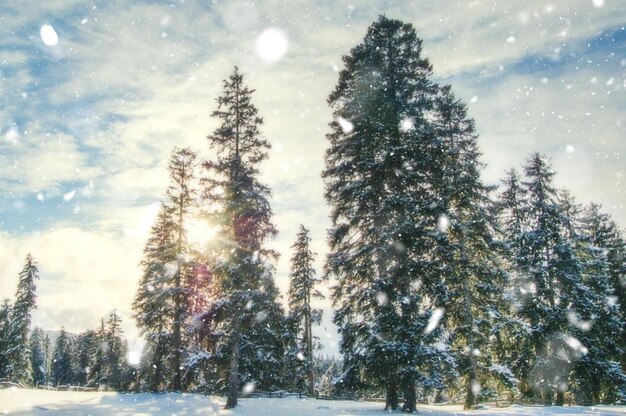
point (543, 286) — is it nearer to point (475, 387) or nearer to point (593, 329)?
point (593, 329)

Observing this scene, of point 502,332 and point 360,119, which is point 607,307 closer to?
point 502,332

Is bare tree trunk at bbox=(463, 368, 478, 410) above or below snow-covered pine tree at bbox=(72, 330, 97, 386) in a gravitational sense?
above

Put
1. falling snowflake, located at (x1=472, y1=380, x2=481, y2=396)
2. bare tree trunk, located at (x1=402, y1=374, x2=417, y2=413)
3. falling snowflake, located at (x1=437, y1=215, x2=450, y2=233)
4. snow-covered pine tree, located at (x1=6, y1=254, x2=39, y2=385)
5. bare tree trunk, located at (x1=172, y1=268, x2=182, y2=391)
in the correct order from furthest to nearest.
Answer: snow-covered pine tree, located at (x1=6, y1=254, x2=39, y2=385), bare tree trunk, located at (x1=172, y1=268, x2=182, y2=391), falling snowflake, located at (x1=472, y1=380, x2=481, y2=396), falling snowflake, located at (x1=437, y1=215, x2=450, y2=233), bare tree trunk, located at (x1=402, y1=374, x2=417, y2=413)

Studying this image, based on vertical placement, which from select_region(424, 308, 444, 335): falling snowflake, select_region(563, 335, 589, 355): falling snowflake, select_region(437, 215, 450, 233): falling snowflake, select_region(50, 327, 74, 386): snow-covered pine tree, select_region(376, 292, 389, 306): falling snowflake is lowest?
select_region(50, 327, 74, 386): snow-covered pine tree

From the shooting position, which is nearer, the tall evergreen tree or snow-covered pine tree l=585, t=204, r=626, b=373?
the tall evergreen tree

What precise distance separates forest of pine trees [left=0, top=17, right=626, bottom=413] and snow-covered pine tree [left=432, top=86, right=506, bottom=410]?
0.09 metres

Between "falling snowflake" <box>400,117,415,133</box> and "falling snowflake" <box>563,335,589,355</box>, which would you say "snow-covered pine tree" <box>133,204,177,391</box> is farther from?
"falling snowflake" <box>563,335,589,355</box>

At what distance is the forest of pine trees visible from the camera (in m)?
14.5

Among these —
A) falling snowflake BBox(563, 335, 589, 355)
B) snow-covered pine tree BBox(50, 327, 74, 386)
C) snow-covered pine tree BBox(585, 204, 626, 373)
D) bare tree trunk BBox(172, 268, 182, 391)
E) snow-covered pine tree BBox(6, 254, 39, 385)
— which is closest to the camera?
falling snowflake BBox(563, 335, 589, 355)

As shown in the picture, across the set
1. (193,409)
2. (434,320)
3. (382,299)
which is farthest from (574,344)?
(193,409)

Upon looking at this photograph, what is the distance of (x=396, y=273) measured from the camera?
47.2 ft

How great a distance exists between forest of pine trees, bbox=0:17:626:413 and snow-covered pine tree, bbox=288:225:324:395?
28cm

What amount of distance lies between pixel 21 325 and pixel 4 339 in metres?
5.78

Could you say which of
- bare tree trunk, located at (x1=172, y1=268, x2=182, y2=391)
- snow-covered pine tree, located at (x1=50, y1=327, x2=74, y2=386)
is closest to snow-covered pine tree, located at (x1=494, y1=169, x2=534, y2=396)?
bare tree trunk, located at (x1=172, y1=268, x2=182, y2=391)
